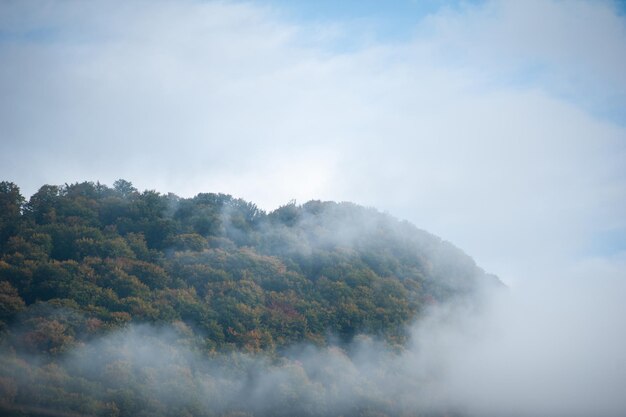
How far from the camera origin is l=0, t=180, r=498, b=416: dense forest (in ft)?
50.5

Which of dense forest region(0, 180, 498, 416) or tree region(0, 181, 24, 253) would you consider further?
tree region(0, 181, 24, 253)

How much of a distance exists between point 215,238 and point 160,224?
293 centimetres

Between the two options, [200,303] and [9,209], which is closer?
[200,303]

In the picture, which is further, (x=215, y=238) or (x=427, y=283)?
(x=427, y=283)

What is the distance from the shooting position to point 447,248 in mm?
31266

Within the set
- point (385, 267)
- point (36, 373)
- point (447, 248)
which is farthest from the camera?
point (447, 248)

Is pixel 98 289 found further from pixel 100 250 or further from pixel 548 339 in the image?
pixel 548 339

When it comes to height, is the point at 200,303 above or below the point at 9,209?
below

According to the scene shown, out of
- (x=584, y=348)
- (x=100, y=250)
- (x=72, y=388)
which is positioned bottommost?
(x=72, y=388)

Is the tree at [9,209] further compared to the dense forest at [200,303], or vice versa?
the tree at [9,209]

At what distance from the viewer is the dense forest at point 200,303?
606 inches

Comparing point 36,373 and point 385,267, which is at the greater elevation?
point 385,267

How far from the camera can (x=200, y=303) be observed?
787 inches

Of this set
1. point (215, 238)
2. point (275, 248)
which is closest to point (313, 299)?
point (275, 248)
